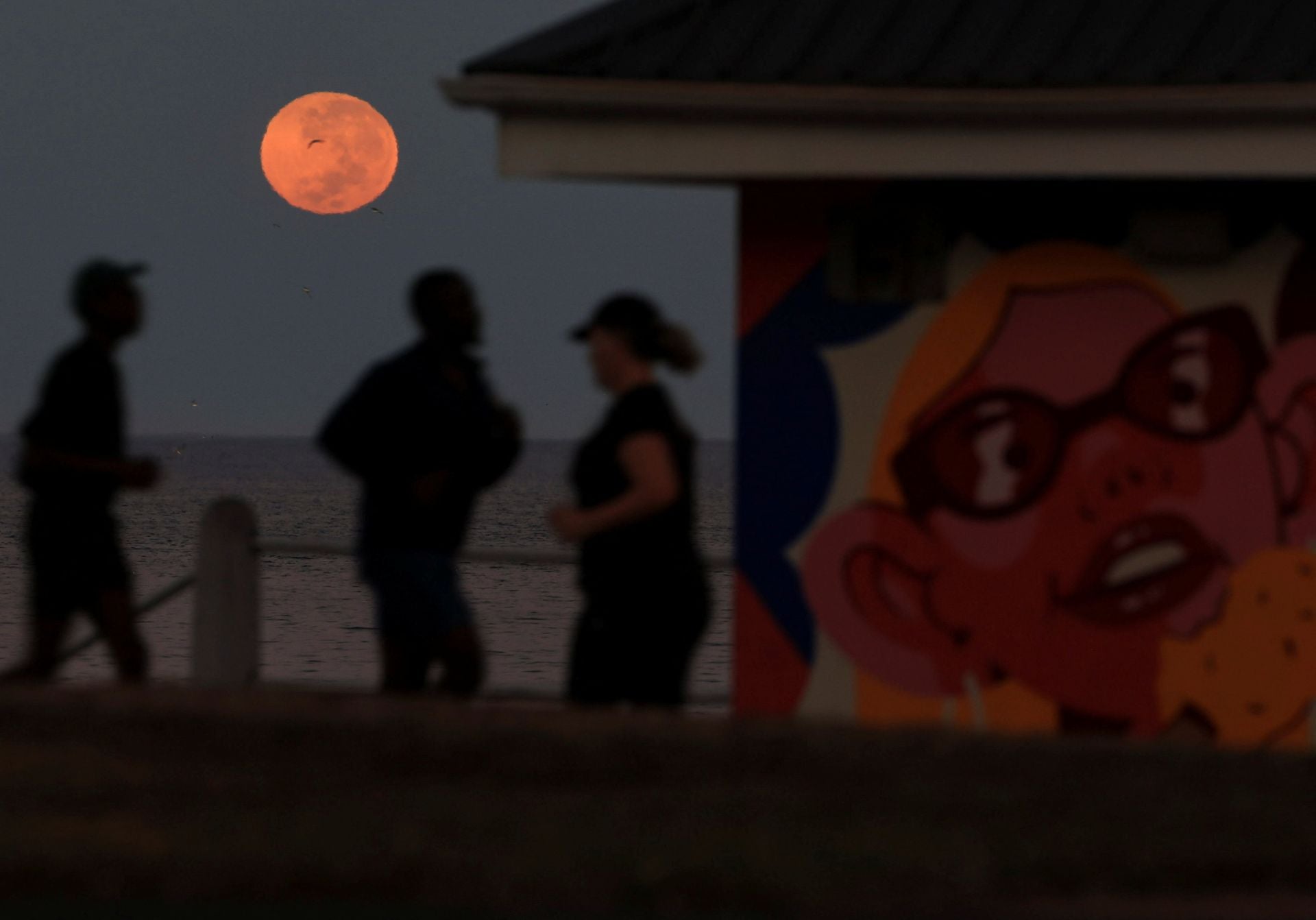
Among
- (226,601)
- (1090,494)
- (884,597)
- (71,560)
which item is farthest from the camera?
(226,601)

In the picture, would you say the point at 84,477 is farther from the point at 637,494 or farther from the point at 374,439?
the point at 637,494

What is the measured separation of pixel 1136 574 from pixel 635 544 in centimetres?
226

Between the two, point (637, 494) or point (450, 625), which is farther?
point (450, 625)

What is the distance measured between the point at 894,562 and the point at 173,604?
65885mm

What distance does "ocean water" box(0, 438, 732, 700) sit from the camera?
140 feet

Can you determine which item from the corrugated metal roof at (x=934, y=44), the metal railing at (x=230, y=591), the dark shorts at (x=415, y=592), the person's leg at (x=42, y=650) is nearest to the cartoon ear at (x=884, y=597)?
the metal railing at (x=230, y=591)

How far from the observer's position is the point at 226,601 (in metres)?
8.04

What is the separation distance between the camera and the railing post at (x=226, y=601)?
7.96 metres

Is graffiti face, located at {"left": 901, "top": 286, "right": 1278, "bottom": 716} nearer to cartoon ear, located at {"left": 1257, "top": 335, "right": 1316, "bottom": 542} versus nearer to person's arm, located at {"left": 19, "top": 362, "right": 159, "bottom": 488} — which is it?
cartoon ear, located at {"left": 1257, "top": 335, "right": 1316, "bottom": 542}

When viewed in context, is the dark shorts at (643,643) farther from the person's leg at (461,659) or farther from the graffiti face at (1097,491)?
the graffiti face at (1097,491)

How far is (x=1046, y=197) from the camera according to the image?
23.0 ft

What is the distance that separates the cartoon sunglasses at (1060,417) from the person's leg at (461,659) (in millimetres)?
1890

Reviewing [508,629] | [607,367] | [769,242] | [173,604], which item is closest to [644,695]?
[607,367]

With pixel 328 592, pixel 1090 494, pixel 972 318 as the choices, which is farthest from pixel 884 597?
pixel 328 592
